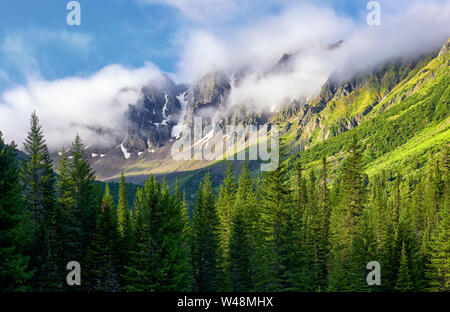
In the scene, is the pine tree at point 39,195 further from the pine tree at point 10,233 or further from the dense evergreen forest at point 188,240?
the pine tree at point 10,233

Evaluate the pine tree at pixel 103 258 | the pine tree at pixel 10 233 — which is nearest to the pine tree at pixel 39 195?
the pine tree at pixel 10 233

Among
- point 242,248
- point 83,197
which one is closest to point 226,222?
point 242,248

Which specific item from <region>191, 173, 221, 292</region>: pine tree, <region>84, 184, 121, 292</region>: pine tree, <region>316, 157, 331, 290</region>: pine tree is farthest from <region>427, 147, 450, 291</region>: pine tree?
<region>84, 184, 121, 292</region>: pine tree

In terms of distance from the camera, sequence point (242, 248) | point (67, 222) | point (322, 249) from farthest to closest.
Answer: point (322, 249) < point (242, 248) < point (67, 222)

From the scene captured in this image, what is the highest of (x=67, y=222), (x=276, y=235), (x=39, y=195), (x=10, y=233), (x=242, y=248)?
(x=39, y=195)

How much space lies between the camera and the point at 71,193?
148 ft

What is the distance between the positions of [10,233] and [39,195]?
45.1ft

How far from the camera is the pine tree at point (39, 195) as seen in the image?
108 ft

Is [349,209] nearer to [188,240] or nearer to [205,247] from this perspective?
[205,247]

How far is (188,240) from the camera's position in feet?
194

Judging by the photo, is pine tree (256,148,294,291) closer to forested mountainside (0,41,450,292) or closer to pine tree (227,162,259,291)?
forested mountainside (0,41,450,292)

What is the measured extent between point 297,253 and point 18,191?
2789 centimetres
